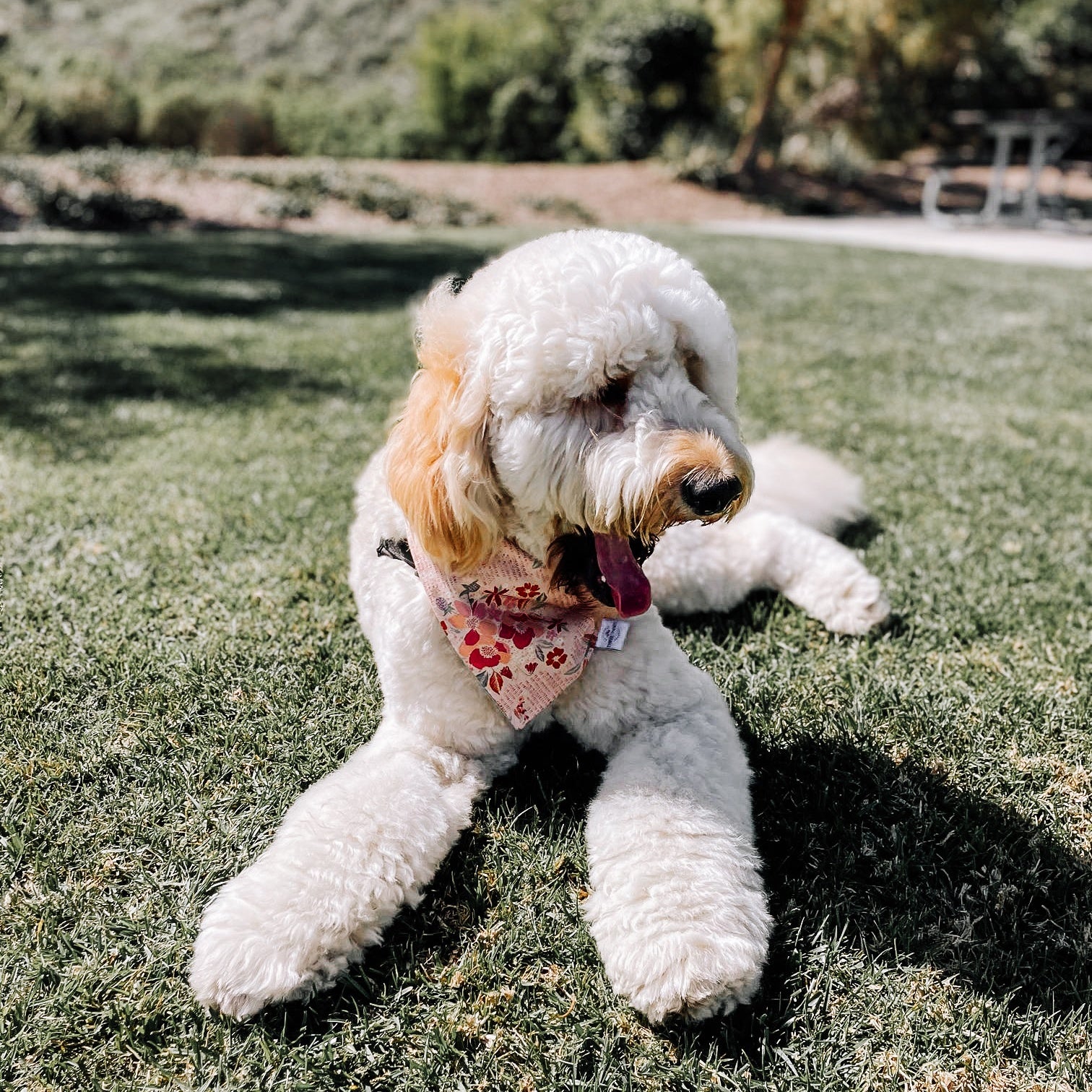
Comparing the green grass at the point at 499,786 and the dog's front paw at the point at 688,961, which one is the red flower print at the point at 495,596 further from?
the dog's front paw at the point at 688,961

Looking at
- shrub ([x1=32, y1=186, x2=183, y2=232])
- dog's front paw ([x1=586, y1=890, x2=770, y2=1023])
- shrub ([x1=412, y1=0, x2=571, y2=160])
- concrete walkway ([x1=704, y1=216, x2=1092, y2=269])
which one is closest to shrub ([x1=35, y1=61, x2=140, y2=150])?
shrub ([x1=412, y1=0, x2=571, y2=160])

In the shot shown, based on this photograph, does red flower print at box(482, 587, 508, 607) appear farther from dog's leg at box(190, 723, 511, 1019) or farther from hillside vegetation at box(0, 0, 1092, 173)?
hillside vegetation at box(0, 0, 1092, 173)

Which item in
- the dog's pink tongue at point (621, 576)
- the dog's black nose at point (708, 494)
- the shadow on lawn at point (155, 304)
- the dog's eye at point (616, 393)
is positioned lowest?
the shadow on lawn at point (155, 304)

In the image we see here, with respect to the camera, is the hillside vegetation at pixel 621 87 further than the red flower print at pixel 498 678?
Yes

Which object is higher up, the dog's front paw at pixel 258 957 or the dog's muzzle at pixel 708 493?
the dog's muzzle at pixel 708 493

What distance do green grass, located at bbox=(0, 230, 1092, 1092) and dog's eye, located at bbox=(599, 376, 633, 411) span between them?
1073mm

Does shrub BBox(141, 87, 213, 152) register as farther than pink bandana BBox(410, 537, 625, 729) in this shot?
Yes

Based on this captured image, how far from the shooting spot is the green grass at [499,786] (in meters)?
1.81

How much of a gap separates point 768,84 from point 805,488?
19.9m

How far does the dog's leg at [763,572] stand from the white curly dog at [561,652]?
73 centimetres

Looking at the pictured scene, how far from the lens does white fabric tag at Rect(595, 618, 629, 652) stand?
237 cm

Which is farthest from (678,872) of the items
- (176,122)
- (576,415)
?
(176,122)

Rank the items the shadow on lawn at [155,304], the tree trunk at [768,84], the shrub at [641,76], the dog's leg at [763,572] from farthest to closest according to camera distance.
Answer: the shrub at [641,76] → the tree trunk at [768,84] → the shadow on lawn at [155,304] → the dog's leg at [763,572]

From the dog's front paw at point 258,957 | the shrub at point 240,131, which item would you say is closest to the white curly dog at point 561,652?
the dog's front paw at point 258,957
